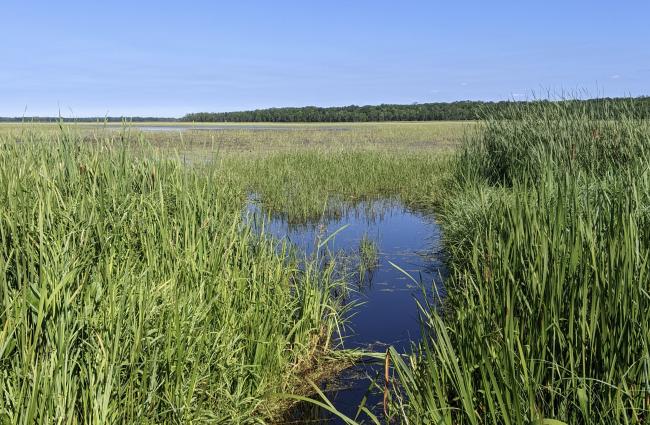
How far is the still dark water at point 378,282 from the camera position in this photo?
4309 mm

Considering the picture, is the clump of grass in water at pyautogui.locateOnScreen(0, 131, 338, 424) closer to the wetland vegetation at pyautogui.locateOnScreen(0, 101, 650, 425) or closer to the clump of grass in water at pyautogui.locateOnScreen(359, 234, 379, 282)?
the wetland vegetation at pyautogui.locateOnScreen(0, 101, 650, 425)

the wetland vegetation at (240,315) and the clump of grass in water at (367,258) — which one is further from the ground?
the wetland vegetation at (240,315)

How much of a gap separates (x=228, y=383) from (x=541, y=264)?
2012 mm

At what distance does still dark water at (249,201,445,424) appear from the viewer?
4309 mm

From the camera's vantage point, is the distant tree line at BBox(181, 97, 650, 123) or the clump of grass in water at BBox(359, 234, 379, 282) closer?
the clump of grass in water at BBox(359, 234, 379, 282)

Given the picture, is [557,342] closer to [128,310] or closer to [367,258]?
[128,310]

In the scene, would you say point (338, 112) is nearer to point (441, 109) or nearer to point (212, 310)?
point (441, 109)

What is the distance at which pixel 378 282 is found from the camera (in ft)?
23.3

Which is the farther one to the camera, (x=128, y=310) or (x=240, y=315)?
(x=240, y=315)

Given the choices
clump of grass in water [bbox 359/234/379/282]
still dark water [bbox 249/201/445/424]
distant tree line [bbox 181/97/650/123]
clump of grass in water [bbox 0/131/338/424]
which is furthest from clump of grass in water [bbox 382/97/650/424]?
distant tree line [bbox 181/97/650/123]

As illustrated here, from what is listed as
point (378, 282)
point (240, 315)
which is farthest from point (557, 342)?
point (378, 282)

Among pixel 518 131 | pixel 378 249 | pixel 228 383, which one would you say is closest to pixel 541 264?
pixel 228 383

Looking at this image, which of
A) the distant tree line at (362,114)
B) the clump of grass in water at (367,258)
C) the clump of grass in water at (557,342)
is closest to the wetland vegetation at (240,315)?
the clump of grass in water at (557,342)

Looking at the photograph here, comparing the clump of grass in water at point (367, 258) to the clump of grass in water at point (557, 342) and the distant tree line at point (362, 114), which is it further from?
the distant tree line at point (362, 114)
